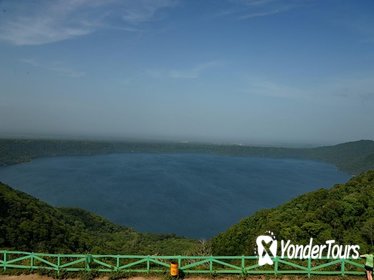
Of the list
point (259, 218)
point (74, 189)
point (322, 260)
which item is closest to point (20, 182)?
point (74, 189)

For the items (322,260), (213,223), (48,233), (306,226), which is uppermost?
(322,260)

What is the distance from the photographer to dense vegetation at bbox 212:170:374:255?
Result: 110 feet

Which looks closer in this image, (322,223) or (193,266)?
(193,266)

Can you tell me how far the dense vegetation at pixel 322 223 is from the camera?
110 feet

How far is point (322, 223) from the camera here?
36.4m

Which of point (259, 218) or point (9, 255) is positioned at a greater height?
point (9, 255)

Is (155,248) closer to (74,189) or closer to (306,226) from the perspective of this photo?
(306,226)

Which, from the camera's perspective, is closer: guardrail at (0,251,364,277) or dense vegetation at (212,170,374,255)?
guardrail at (0,251,364,277)

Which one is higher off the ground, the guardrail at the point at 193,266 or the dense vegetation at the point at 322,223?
the guardrail at the point at 193,266

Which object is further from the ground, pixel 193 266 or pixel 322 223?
pixel 193 266

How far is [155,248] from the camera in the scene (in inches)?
3442

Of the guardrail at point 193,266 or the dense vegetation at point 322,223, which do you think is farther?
the dense vegetation at point 322,223

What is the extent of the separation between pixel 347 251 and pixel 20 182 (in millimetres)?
202776

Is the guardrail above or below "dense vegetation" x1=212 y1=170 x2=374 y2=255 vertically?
above
